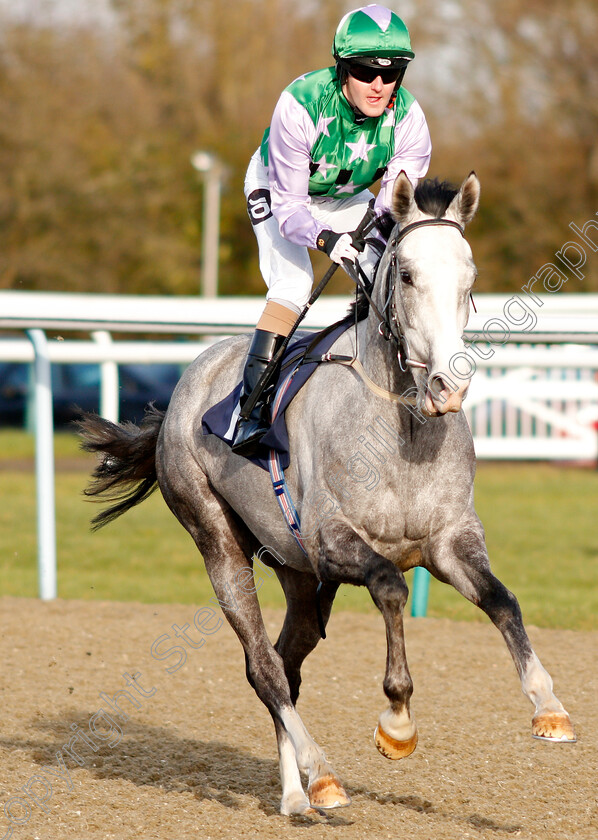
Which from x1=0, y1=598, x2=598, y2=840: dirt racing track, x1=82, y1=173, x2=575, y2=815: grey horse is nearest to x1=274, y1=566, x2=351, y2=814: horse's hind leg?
x1=82, y1=173, x2=575, y2=815: grey horse

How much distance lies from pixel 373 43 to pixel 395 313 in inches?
35.8

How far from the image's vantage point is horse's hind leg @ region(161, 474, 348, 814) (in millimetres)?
3648

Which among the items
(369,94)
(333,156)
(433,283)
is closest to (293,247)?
(333,156)

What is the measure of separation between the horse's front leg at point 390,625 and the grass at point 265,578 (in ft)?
11.2

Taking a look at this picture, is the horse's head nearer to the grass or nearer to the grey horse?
the grey horse

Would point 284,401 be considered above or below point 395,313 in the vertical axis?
below

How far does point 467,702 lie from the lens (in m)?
4.98

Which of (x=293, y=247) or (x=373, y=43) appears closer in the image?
(x=373, y=43)

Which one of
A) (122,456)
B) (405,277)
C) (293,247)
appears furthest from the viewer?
(122,456)

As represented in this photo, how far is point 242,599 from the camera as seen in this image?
4.23 m

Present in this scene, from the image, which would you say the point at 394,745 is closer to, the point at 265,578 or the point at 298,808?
the point at 298,808

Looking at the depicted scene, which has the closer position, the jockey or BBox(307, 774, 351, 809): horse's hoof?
BBox(307, 774, 351, 809): horse's hoof

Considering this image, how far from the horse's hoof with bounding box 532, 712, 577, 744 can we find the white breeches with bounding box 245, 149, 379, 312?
1.62 metres

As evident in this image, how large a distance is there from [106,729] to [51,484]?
2.28m
